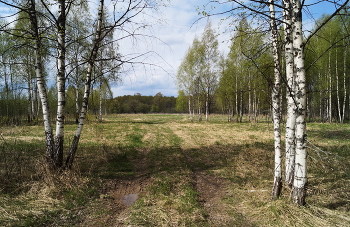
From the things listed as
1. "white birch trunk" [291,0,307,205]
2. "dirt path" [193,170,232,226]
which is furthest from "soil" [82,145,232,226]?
"white birch trunk" [291,0,307,205]

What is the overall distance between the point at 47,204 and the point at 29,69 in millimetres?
20573

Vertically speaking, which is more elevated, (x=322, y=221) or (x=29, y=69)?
(x=29, y=69)

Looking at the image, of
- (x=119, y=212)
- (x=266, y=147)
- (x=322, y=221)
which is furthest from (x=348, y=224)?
(x=266, y=147)

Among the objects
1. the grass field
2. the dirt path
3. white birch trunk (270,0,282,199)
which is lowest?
the dirt path

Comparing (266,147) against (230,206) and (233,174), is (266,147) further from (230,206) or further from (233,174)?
(230,206)

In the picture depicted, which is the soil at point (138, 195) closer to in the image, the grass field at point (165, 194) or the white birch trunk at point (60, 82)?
the grass field at point (165, 194)

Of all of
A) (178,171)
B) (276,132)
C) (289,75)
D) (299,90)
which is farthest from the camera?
(178,171)

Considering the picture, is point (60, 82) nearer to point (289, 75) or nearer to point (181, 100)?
point (289, 75)

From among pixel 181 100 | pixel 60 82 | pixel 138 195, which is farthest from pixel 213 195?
pixel 181 100

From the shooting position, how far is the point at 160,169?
6961 mm

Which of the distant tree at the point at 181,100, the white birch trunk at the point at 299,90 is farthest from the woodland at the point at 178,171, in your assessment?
the distant tree at the point at 181,100

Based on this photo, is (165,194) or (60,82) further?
(60,82)

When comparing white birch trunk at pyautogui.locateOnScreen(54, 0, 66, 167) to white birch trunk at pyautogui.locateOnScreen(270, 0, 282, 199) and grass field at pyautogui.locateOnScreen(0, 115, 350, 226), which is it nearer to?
grass field at pyautogui.locateOnScreen(0, 115, 350, 226)

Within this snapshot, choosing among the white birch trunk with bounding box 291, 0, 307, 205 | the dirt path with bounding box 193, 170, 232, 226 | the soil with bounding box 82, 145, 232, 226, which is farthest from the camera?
the dirt path with bounding box 193, 170, 232, 226
